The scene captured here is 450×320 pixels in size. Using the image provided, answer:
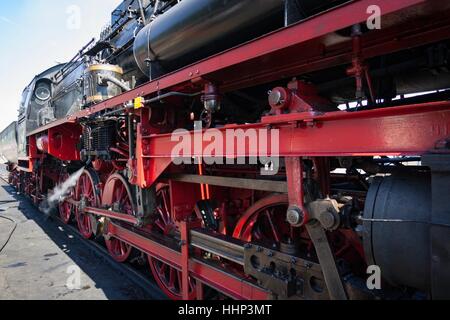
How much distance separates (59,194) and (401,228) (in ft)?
20.4

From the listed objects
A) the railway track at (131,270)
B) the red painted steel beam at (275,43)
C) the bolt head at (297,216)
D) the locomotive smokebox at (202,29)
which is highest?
the locomotive smokebox at (202,29)

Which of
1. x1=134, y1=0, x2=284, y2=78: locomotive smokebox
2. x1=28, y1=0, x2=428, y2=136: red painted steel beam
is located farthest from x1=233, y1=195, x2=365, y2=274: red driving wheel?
x1=134, y1=0, x2=284, y2=78: locomotive smokebox

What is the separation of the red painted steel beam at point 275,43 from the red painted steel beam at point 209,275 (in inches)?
51.3

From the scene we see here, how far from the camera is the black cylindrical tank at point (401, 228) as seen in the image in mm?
1149

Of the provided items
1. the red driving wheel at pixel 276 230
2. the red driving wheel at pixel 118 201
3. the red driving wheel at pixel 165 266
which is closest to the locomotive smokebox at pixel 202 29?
the red driving wheel at pixel 276 230

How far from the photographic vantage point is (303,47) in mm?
1396

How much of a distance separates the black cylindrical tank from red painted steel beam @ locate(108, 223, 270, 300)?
2.69 feet

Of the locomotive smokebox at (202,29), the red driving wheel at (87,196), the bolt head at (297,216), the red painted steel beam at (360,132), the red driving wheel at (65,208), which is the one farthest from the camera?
the red driving wheel at (65,208)

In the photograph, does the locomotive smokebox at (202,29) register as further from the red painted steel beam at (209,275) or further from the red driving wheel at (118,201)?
the red driving wheel at (118,201)

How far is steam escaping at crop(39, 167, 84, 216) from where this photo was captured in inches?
207

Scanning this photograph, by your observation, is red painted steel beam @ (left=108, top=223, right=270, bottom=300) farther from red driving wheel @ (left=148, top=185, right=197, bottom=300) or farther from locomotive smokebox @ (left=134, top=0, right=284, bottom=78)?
locomotive smokebox @ (left=134, top=0, right=284, bottom=78)

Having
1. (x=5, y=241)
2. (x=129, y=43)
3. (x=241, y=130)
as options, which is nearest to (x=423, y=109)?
(x=241, y=130)

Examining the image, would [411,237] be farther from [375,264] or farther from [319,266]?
[319,266]

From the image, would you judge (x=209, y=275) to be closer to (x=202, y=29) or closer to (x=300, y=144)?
(x=300, y=144)
